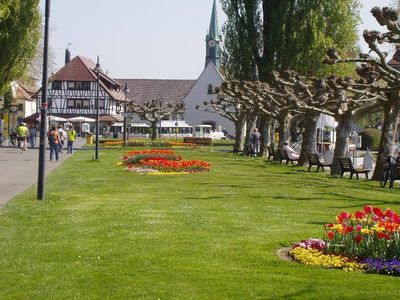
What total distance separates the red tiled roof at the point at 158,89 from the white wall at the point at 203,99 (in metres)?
7.59

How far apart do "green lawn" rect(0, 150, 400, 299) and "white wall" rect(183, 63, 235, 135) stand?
94.0 metres

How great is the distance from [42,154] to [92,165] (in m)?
17.0

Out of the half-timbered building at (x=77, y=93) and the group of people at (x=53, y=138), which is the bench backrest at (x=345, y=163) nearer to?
the group of people at (x=53, y=138)

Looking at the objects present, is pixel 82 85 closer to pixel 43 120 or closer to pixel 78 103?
pixel 78 103

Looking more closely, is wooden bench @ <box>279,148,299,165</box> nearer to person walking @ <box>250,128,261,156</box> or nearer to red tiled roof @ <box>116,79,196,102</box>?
person walking @ <box>250,128,261,156</box>

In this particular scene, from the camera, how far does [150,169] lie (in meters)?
30.2

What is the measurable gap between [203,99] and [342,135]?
8576cm

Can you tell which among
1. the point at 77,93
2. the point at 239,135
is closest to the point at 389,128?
the point at 239,135

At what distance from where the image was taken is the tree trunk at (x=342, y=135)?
3122cm

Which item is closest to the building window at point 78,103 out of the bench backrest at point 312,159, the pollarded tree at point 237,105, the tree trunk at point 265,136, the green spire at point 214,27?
the green spire at point 214,27

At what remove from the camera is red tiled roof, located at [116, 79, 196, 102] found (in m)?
127

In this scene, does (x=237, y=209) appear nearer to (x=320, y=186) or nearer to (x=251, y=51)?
(x=320, y=186)

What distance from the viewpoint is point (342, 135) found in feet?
103

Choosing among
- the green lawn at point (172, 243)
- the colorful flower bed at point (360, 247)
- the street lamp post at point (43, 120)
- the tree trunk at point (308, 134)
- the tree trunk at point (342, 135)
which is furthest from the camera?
the tree trunk at point (308, 134)
